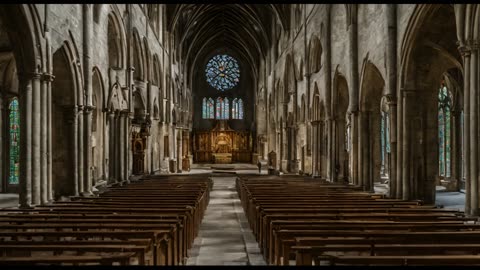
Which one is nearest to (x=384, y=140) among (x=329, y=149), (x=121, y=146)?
(x=329, y=149)

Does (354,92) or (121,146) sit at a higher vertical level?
(354,92)

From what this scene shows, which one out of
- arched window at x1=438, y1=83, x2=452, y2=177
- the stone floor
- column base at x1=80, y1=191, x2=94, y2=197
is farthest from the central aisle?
arched window at x1=438, y1=83, x2=452, y2=177

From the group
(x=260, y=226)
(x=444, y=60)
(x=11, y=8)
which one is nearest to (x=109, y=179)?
(x=11, y=8)

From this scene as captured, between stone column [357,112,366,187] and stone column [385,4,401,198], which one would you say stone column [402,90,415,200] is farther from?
A: stone column [357,112,366,187]

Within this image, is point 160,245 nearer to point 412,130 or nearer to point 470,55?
point 470,55

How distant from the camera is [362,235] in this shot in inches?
267

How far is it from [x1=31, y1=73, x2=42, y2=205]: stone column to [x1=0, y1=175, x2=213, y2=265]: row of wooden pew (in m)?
1.91

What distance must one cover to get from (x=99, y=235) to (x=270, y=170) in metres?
25.8

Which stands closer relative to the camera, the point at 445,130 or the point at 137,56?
the point at 445,130

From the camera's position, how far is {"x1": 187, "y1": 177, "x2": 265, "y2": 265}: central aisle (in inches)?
351

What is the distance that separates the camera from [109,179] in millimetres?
21969

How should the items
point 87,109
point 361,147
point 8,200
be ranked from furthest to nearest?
point 361,147, point 8,200, point 87,109

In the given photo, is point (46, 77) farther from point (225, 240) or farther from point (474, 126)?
point (474, 126)

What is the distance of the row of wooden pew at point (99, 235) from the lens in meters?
5.38
